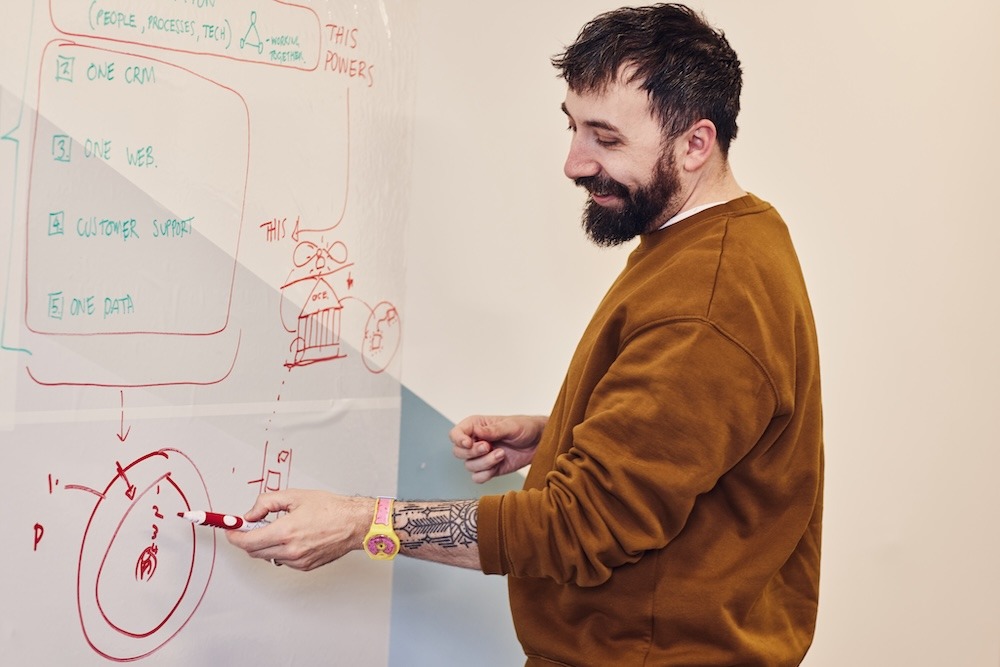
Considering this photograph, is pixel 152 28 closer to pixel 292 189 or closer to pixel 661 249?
pixel 292 189

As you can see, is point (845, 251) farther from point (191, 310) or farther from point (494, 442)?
point (191, 310)

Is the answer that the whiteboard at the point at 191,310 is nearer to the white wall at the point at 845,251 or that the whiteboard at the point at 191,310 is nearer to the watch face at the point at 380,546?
the white wall at the point at 845,251

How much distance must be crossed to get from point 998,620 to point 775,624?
1229 millimetres

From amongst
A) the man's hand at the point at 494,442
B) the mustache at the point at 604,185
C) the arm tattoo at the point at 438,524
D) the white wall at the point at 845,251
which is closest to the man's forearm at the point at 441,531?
the arm tattoo at the point at 438,524

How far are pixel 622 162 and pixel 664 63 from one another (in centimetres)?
11

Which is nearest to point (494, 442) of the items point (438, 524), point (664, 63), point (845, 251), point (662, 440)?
point (438, 524)

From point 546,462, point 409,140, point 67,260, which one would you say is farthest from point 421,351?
point 67,260

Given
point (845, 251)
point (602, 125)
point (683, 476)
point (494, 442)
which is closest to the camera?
point (683, 476)

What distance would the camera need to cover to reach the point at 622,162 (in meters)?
1.15

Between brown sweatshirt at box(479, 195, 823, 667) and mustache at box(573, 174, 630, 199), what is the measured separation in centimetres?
7

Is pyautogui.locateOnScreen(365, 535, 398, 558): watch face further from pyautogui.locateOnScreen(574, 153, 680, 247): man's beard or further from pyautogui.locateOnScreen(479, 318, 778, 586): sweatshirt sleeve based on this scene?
pyautogui.locateOnScreen(574, 153, 680, 247): man's beard

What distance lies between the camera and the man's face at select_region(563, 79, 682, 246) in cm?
113

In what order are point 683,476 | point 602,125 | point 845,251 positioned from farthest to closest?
point 845,251, point 602,125, point 683,476

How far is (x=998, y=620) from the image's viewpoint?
217 centimetres
